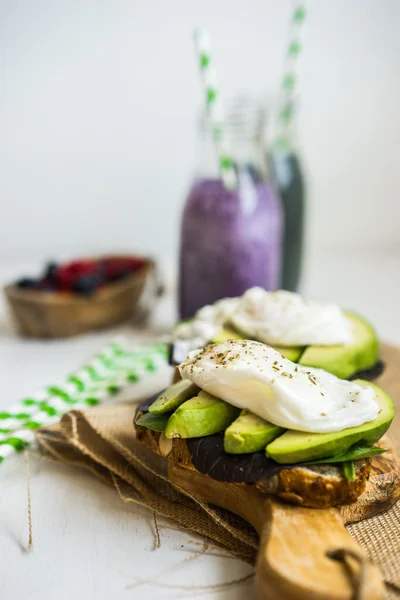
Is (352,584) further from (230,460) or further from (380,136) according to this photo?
(380,136)

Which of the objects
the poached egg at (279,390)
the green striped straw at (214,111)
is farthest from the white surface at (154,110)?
the poached egg at (279,390)

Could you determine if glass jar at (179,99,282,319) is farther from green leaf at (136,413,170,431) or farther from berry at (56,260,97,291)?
green leaf at (136,413,170,431)

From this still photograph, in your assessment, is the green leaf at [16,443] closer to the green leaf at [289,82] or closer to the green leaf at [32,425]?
the green leaf at [32,425]

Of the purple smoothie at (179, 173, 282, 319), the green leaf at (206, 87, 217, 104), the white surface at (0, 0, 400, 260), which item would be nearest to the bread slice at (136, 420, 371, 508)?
the purple smoothie at (179, 173, 282, 319)

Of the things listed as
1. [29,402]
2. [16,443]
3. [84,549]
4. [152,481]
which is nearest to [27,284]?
[29,402]

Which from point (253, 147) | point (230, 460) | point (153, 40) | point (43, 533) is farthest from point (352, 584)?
point (153, 40)

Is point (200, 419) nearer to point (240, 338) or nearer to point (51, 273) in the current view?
point (240, 338)

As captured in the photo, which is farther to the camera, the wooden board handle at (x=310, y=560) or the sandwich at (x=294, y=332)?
the sandwich at (x=294, y=332)
